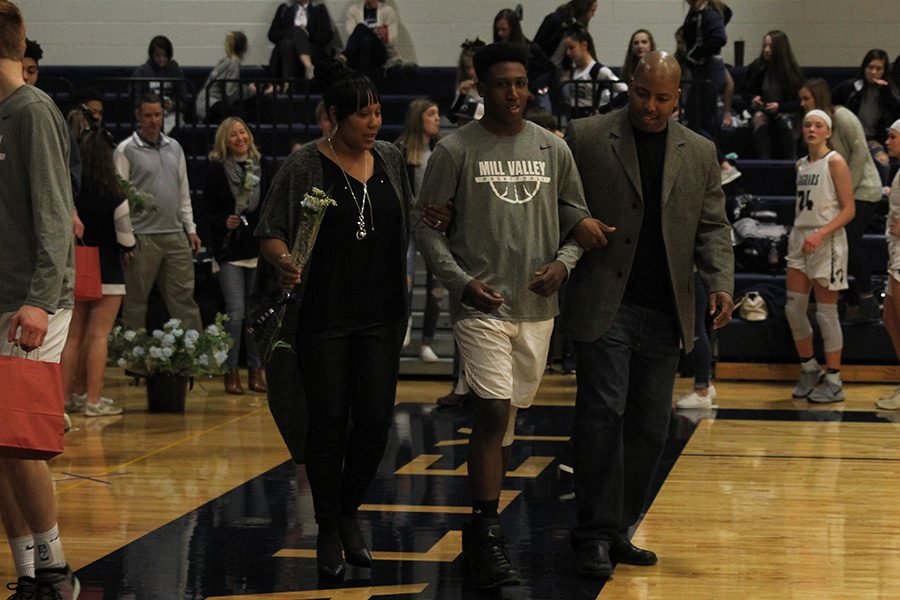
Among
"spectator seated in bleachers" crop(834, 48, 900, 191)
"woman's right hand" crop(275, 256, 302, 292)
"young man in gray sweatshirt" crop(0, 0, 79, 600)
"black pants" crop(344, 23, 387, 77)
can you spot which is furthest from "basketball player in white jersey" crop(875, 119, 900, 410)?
"black pants" crop(344, 23, 387, 77)

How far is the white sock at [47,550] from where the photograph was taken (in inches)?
162

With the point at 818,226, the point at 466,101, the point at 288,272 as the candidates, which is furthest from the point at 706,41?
the point at 288,272

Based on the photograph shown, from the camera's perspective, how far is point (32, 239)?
13.2ft

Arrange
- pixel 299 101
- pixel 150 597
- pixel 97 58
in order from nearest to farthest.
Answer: pixel 150 597 → pixel 299 101 → pixel 97 58

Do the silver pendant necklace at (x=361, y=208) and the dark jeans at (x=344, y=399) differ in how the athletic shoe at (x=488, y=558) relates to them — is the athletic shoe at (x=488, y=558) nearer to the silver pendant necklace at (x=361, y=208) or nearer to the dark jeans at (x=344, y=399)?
the dark jeans at (x=344, y=399)

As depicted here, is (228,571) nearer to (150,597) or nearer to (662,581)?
(150,597)

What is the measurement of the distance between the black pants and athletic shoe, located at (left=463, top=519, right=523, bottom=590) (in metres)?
8.82

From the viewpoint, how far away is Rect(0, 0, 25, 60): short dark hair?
13.1ft

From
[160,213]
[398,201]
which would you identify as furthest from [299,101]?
[398,201]

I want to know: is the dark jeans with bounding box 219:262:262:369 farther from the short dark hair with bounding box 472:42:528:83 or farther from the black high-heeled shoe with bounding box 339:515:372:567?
the short dark hair with bounding box 472:42:528:83

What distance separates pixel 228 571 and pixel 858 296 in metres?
5.56

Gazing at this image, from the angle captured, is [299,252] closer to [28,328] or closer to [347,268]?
[347,268]

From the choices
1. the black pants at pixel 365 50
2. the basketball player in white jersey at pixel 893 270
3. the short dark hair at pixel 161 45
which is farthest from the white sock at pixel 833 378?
the short dark hair at pixel 161 45

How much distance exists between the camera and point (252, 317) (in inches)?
178
